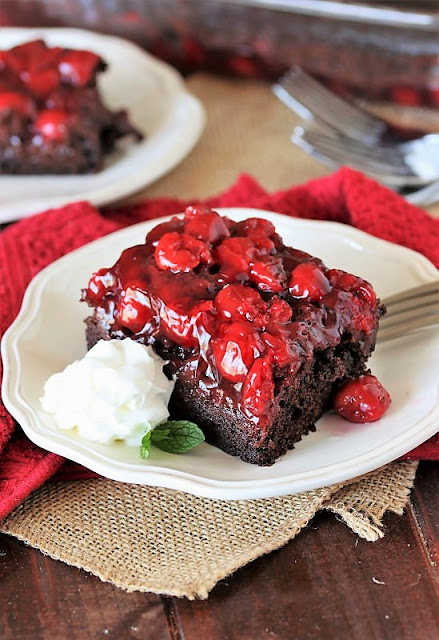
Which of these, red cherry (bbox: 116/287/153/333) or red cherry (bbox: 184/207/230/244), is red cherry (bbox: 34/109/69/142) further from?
red cherry (bbox: 116/287/153/333)

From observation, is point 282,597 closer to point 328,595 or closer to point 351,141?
point 328,595

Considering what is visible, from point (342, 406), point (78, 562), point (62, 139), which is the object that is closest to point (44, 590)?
point (78, 562)

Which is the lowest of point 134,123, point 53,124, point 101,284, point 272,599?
point 134,123

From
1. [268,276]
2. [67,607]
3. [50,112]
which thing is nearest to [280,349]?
[268,276]

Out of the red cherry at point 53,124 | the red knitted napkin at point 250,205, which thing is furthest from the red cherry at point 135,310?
the red cherry at point 53,124

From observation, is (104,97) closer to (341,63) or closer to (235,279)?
(341,63)

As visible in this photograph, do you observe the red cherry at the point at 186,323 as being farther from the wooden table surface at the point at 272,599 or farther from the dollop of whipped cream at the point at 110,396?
the wooden table surface at the point at 272,599
